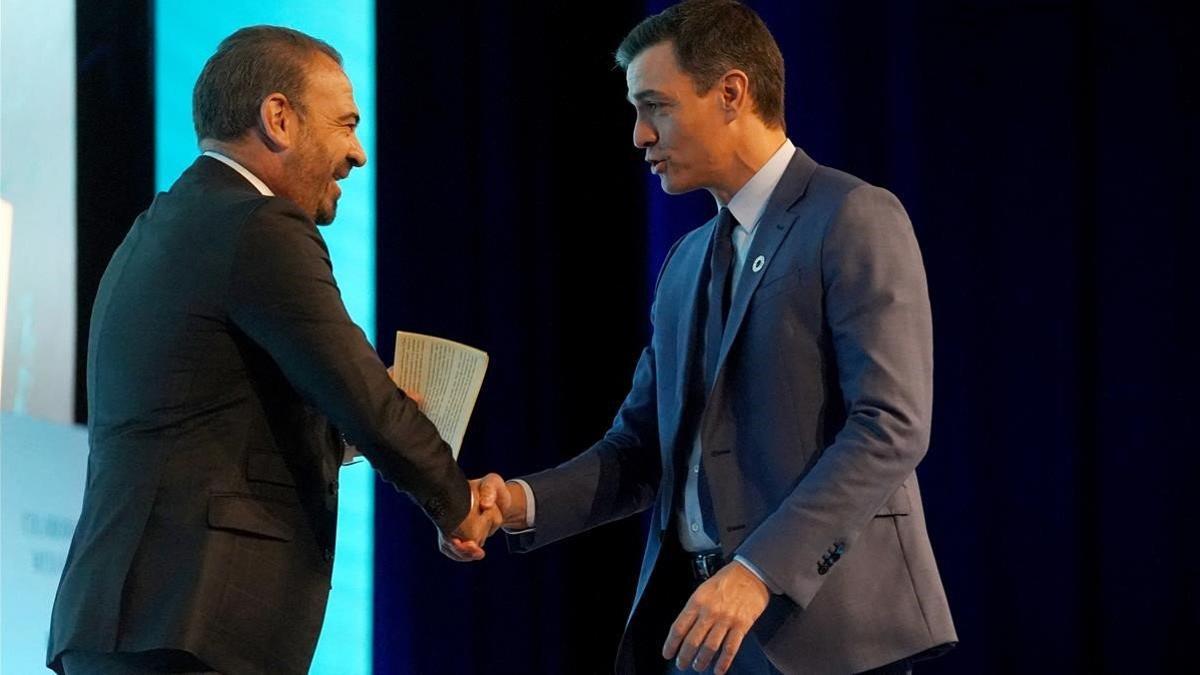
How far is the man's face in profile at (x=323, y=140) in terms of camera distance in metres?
2.22

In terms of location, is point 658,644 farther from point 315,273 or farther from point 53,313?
point 53,313

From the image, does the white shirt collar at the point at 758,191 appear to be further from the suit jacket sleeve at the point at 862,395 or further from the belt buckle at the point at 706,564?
the belt buckle at the point at 706,564

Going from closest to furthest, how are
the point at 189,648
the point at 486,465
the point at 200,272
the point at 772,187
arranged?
1. the point at 189,648
2. the point at 200,272
3. the point at 772,187
4. the point at 486,465

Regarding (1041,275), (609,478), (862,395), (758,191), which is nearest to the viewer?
(862,395)

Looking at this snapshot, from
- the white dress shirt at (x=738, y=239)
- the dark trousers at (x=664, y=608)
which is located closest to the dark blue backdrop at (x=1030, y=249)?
the white dress shirt at (x=738, y=239)

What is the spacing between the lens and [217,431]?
192cm

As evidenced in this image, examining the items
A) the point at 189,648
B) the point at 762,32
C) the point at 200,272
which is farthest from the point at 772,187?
the point at 189,648

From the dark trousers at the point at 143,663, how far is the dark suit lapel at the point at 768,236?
0.84 m

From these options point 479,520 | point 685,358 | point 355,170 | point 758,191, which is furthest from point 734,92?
point 355,170

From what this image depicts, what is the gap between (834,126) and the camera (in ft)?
12.2

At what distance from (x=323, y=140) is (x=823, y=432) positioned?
91 cm

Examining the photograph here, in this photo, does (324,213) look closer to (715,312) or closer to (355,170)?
(715,312)

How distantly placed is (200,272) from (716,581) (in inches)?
32.8

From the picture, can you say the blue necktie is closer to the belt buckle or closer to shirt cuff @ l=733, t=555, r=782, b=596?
the belt buckle
